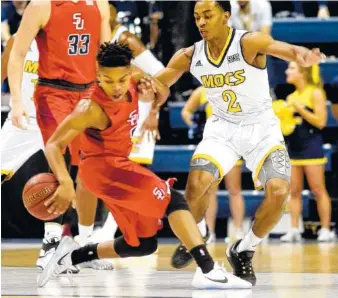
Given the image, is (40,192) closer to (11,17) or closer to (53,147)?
(53,147)

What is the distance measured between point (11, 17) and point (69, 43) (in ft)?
15.2

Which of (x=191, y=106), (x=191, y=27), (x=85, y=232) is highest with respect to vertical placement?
(x=191, y=27)

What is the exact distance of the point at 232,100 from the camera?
6.97m

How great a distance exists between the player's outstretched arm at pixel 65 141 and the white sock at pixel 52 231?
4.89 ft

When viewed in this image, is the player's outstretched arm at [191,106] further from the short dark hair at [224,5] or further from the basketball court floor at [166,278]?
the short dark hair at [224,5]

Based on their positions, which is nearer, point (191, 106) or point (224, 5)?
point (224, 5)

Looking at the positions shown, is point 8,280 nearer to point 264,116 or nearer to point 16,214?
point 264,116

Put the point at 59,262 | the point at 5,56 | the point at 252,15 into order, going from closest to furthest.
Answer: the point at 59,262 < the point at 5,56 < the point at 252,15

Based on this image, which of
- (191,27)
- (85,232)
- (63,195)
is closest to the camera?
(63,195)

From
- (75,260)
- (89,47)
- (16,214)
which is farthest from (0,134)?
(16,214)

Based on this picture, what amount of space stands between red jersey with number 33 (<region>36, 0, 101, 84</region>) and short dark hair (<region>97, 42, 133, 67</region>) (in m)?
1.20

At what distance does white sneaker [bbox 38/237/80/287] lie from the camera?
6.46 m

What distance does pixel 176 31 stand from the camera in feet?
40.3

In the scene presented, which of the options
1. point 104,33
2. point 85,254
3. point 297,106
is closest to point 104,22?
point 104,33
